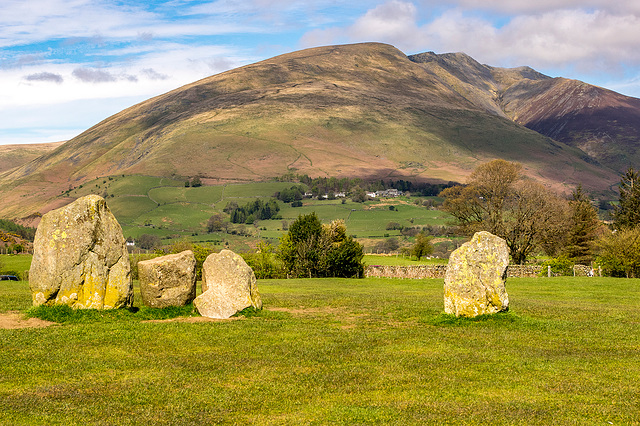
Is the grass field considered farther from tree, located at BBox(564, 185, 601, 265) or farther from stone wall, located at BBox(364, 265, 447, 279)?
tree, located at BBox(564, 185, 601, 265)

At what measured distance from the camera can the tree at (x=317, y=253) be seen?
62.4 m

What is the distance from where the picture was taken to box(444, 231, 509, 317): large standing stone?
69.3 ft

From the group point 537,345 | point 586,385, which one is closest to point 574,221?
point 537,345

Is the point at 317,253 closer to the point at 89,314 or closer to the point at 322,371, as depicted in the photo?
the point at 89,314

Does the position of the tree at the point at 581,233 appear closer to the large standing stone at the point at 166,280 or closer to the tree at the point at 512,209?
the tree at the point at 512,209

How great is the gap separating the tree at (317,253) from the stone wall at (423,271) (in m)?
2.22

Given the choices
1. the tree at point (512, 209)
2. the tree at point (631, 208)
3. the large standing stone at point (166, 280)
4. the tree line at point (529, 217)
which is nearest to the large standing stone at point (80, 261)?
the large standing stone at point (166, 280)

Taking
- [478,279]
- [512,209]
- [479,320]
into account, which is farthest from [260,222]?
[479,320]

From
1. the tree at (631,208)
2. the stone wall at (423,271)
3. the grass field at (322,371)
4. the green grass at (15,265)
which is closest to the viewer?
the grass field at (322,371)

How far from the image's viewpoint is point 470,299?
2119cm

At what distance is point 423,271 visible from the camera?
5875cm

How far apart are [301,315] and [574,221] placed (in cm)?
5444

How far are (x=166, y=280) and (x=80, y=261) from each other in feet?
10.3

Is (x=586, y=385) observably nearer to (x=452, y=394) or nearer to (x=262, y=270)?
(x=452, y=394)
